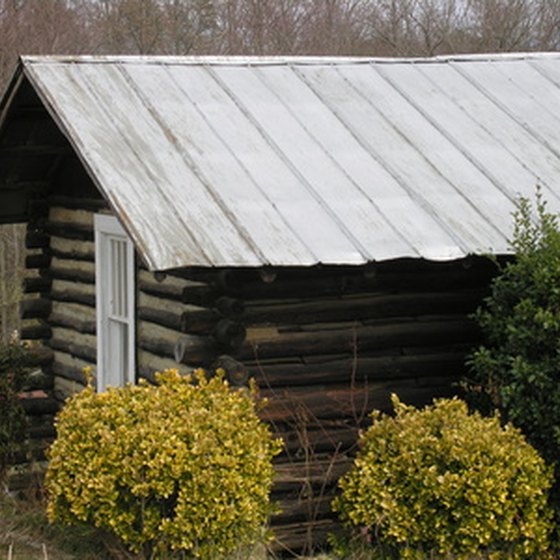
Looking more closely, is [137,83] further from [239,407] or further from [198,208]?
[239,407]

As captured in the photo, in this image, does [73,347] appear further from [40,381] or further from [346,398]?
[346,398]

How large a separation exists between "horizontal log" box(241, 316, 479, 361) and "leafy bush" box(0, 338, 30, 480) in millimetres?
3027

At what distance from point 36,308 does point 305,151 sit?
3.95m

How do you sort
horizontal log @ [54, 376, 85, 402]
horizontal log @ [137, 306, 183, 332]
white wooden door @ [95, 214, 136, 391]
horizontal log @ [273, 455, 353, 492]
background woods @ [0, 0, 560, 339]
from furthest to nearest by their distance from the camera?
background woods @ [0, 0, 560, 339] → horizontal log @ [54, 376, 85, 402] → white wooden door @ [95, 214, 136, 391] → horizontal log @ [137, 306, 183, 332] → horizontal log @ [273, 455, 353, 492]

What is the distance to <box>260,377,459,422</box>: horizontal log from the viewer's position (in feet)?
30.3

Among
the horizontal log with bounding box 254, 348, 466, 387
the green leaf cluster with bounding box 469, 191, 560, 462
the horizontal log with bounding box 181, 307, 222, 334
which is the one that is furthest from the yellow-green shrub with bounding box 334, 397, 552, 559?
the horizontal log with bounding box 181, 307, 222, 334

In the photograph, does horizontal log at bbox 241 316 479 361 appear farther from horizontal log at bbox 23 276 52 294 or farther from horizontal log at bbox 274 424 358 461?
horizontal log at bbox 23 276 52 294

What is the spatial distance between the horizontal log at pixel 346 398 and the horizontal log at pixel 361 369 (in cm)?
6

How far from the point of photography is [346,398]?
31.0 ft

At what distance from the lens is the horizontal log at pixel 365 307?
9227 mm

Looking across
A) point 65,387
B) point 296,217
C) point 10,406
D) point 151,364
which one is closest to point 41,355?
point 65,387

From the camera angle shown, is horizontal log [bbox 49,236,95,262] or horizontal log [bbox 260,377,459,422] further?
horizontal log [bbox 49,236,95,262]

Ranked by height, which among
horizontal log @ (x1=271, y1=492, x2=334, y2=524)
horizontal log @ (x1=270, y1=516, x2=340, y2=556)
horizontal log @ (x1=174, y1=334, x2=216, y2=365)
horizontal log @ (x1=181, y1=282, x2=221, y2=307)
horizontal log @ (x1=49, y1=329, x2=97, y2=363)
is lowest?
horizontal log @ (x1=270, y1=516, x2=340, y2=556)

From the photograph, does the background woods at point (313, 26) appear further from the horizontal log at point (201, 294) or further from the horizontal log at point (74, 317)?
the horizontal log at point (201, 294)
